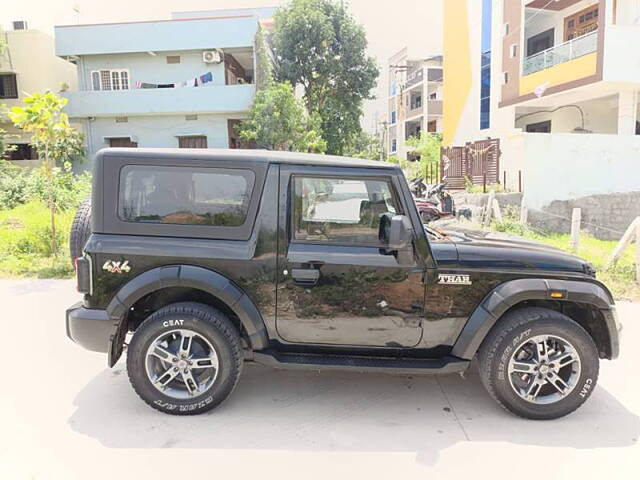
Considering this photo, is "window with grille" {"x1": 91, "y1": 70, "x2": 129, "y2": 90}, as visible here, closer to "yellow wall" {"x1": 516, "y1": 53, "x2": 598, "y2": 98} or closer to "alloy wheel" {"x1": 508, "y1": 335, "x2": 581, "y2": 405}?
"yellow wall" {"x1": 516, "y1": 53, "x2": 598, "y2": 98}

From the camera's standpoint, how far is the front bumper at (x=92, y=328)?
3.27 metres

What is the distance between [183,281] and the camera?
10.5 feet

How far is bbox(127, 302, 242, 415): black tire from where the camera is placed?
3.23 metres

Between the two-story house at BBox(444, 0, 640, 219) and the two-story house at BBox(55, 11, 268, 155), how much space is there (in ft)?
35.4

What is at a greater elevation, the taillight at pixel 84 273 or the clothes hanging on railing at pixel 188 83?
the clothes hanging on railing at pixel 188 83

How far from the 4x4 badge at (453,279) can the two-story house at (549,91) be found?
11.0 metres

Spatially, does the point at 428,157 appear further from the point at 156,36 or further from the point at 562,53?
the point at 156,36

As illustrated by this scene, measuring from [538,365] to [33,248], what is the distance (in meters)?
9.23

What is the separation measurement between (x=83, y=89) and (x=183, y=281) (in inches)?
907

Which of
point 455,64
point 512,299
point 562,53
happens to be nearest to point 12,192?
point 512,299

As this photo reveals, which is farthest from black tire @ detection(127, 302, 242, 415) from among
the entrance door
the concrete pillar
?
the entrance door

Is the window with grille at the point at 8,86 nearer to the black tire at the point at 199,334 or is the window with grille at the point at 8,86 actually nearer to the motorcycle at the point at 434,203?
the motorcycle at the point at 434,203

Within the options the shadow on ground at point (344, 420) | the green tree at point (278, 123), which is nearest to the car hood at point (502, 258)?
the shadow on ground at point (344, 420)

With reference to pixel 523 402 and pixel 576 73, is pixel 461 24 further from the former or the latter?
pixel 523 402
